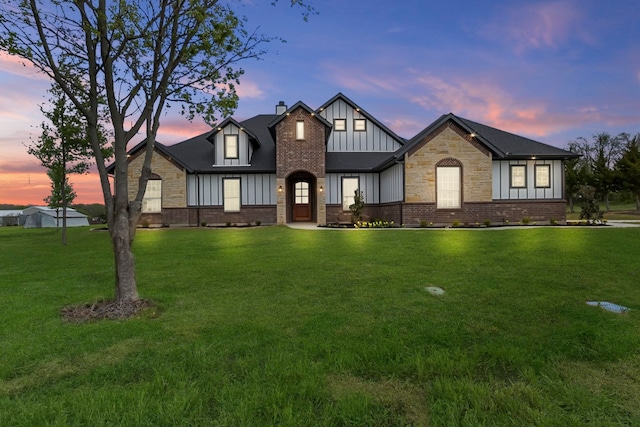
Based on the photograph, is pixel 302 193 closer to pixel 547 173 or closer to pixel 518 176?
pixel 518 176

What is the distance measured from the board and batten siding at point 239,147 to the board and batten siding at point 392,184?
8.44 metres

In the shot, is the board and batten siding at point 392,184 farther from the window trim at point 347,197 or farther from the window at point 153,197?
the window at point 153,197

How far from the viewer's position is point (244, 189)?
21.2 metres

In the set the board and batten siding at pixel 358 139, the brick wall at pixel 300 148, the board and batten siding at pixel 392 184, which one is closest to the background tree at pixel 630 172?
the board and batten siding at pixel 358 139

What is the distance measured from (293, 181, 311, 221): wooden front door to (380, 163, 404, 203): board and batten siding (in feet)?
16.3

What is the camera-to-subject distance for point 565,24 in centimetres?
1274

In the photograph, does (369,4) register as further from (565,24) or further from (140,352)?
(140,352)

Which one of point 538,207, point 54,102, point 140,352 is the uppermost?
point 54,102

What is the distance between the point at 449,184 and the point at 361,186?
5364 mm

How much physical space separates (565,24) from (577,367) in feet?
47.7

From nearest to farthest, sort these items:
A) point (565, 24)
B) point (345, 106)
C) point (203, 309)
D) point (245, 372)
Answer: point (245, 372), point (203, 309), point (565, 24), point (345, 106)

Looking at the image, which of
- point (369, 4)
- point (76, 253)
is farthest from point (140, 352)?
point (369, 4)

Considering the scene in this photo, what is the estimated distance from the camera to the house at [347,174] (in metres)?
17.8

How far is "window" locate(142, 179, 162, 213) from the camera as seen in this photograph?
2061cm
